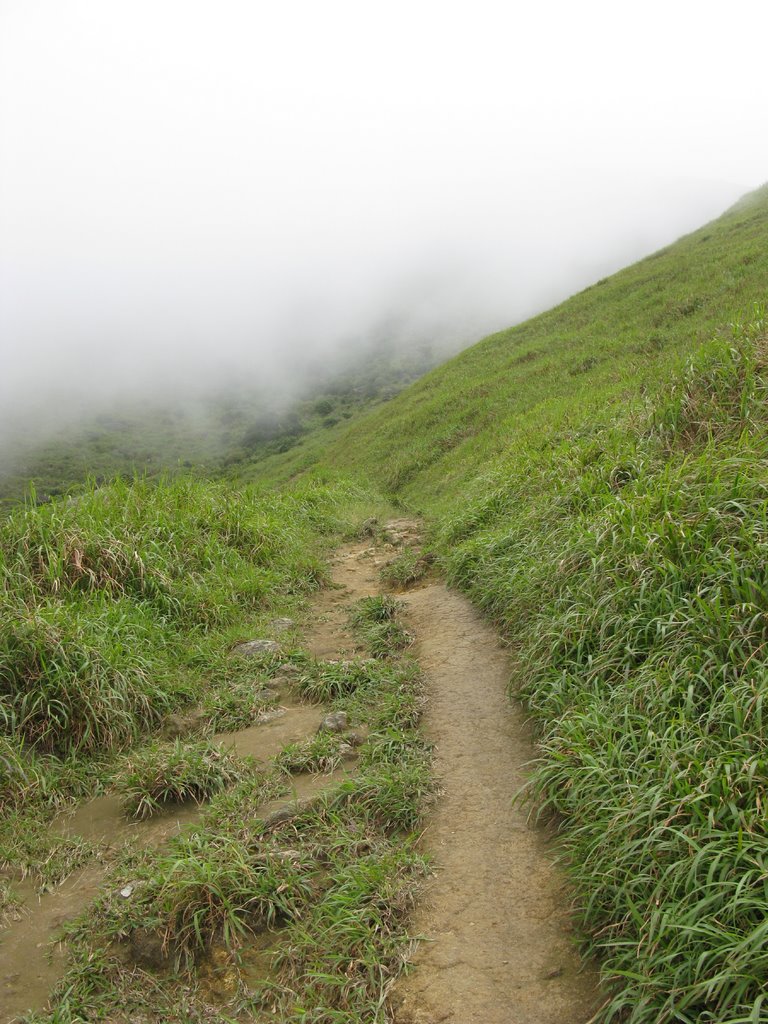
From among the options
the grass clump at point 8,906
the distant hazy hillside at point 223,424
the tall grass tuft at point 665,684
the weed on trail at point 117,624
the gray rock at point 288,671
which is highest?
the distant hazy hillside at point 223,424

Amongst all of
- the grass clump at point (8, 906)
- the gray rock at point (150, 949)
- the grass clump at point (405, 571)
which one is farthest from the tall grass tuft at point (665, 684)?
the grass clump at point (8, 906)

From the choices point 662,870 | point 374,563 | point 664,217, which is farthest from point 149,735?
point 664,217

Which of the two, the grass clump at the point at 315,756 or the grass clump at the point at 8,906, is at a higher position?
the grass clump at the point at 8,906

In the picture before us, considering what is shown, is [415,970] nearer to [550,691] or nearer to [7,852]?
[550,691]

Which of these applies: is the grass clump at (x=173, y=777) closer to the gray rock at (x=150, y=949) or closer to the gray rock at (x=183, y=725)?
the gray rock at (x=183, y=725)

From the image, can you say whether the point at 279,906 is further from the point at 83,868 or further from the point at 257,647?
the point at 257,647

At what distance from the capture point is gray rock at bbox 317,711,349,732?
5.18m

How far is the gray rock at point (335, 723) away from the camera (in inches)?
204

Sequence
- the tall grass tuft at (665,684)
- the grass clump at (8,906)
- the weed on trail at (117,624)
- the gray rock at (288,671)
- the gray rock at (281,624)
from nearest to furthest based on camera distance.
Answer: the tall grass tuft at (665,684)
the grass clump at (8,906)
the weed on trail at (117,624)
the gray rock at (288,671)
the gray rock at (281,624)

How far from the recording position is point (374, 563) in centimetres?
1037

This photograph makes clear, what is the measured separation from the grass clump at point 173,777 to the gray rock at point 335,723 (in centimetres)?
71

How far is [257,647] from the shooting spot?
679 cm

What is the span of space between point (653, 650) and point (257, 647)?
4045 millimetres

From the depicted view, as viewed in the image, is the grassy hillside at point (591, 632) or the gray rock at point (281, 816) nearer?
the grassy hillside at point (591, 632)
